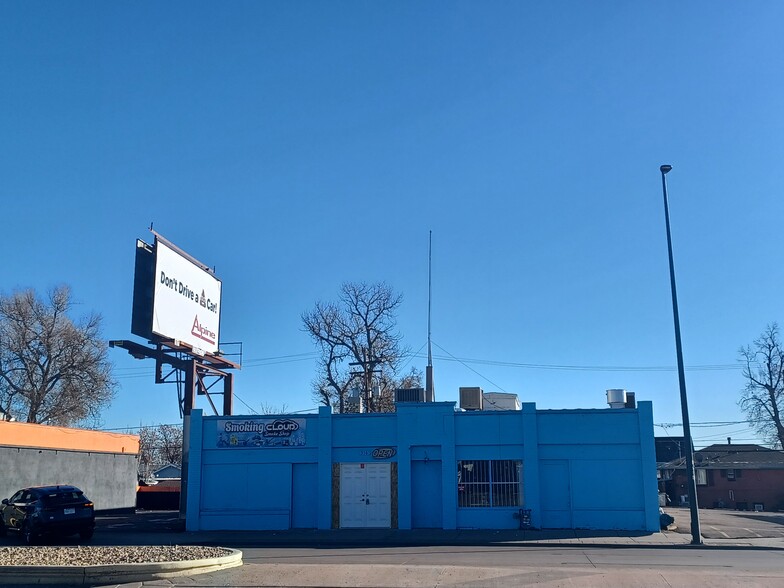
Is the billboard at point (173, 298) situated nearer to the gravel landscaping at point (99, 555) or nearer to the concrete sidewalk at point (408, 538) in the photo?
the concrete sidewalk at point (408, 538)

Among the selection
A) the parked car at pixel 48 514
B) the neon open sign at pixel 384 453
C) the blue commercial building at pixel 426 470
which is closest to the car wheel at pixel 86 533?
the parked car at pixel 48 514

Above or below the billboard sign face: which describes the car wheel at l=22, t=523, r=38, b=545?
below

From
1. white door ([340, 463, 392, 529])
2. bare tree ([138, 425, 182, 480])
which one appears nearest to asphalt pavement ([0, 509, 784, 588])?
white door ([340, 463, 392, 529])

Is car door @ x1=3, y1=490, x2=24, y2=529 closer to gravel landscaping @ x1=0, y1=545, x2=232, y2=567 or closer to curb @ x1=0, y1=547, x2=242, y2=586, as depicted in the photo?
gravel landscaping @ x1=0, y1=545, x2=232, y2=567

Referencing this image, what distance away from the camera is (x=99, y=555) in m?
15.6

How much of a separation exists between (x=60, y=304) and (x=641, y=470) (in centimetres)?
4020

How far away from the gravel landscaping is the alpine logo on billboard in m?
15.6

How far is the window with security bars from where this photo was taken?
84.7ft

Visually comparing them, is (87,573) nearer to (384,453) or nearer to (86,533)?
(86,533)

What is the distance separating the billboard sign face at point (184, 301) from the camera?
29438 millimetres

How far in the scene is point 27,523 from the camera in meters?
22.3

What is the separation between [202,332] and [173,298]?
10.2ft

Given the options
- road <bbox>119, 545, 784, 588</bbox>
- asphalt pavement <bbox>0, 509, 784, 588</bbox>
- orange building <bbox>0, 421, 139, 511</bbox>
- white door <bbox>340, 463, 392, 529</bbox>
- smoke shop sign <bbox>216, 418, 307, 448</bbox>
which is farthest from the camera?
orange building <bbox>0, 421, 139, 511</bbox>

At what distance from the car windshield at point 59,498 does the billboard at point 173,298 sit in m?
7.11
